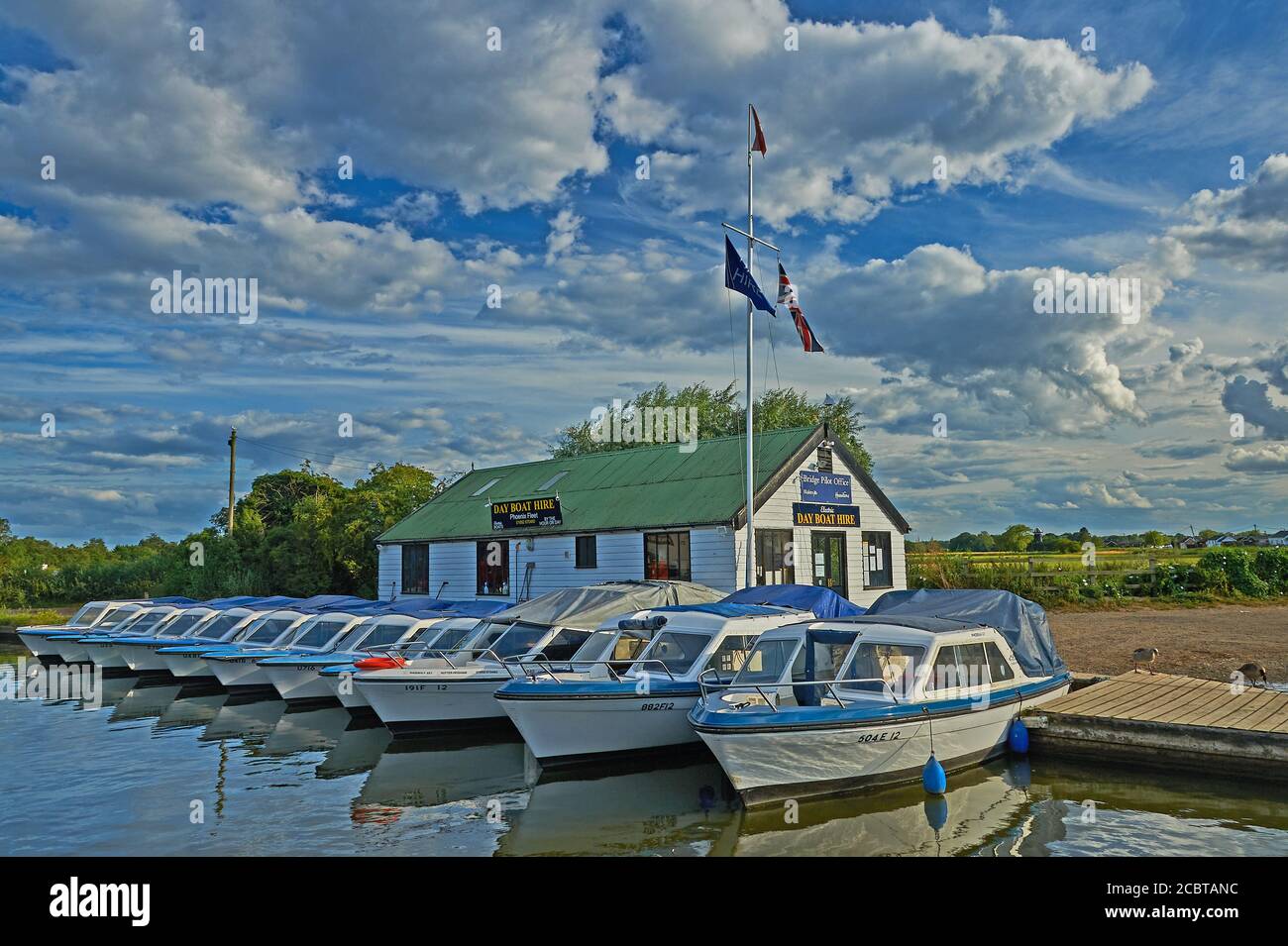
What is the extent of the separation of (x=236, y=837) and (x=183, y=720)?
11159 millimetres

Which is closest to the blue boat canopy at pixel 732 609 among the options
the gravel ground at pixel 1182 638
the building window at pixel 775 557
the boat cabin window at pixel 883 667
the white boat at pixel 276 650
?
the boat cabin window at pixel 883 667

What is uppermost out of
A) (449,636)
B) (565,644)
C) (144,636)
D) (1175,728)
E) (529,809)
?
(565,644)

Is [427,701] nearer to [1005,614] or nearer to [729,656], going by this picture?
[729,656]

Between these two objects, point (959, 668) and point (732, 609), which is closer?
point (959, 668)

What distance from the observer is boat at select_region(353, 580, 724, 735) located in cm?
1827

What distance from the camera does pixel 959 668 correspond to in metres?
14.9

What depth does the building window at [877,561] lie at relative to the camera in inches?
1204

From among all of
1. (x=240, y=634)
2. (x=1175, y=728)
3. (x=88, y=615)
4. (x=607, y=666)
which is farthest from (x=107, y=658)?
(x=1175, y=728)

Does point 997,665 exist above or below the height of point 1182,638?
above

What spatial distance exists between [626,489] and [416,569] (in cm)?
976

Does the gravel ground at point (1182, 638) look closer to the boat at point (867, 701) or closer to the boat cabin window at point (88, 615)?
the boat at point (867, 701)

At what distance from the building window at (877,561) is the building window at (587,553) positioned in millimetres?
8813
